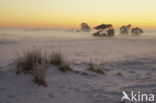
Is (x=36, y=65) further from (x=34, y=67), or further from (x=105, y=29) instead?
(x=105, y=29)

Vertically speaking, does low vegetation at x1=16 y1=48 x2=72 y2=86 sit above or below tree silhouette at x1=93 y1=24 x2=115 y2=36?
below

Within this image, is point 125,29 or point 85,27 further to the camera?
point 85,27

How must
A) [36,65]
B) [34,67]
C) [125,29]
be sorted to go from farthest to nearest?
[125,29]
[36,65]
[34,67]

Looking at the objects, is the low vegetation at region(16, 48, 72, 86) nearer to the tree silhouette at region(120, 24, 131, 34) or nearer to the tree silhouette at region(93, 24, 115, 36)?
the tree silhouette at region(93, 24, 115, 36)

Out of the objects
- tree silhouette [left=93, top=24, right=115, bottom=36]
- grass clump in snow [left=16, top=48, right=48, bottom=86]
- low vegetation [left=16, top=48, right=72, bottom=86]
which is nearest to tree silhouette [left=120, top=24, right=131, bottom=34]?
tree silhouette [left=93, top=24, right=115, bottom=36]

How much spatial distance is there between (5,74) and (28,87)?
1.35m

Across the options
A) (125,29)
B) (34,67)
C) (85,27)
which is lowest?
(34,67)

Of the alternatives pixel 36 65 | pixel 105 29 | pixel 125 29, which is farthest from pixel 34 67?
pixel 125 29

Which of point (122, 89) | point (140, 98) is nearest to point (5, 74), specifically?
point (122, 89)

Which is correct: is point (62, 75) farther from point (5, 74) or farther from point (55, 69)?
point (5, 74)

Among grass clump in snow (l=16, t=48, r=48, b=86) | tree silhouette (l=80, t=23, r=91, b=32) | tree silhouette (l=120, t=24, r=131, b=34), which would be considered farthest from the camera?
tree silhouette (l=80, t=23, r=91, b=32)

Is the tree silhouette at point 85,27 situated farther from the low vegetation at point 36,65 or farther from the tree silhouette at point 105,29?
the low vegetation at point 36,65

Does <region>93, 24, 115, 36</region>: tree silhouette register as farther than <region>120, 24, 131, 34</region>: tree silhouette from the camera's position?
No

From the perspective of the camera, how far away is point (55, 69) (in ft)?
17.1
